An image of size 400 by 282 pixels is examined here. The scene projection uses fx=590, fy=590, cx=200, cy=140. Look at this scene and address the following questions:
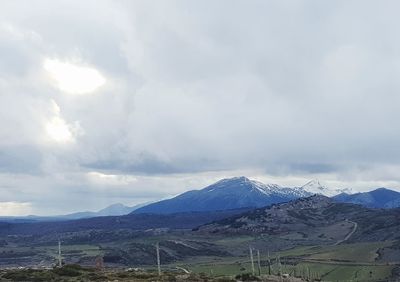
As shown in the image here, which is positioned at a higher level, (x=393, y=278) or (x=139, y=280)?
(x=139, y=280)

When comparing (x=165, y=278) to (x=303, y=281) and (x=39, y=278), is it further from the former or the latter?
(x=303, y=281)

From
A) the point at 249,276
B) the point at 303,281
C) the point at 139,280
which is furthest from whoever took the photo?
the point at 303,281

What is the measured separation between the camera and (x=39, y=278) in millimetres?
88000

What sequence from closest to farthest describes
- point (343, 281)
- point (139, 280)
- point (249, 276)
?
1. point (139, 280)
2. point (249, 276)
3. point (343, 281)

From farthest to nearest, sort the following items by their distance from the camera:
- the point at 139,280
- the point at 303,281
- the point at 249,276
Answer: the point at 303,281, the point at 249,276, the point at 139,280

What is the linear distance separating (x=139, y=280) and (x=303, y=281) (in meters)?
45.9

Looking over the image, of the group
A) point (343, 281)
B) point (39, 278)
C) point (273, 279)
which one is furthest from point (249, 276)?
point (343, 281)

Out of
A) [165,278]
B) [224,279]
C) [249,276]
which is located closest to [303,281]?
[249,276]

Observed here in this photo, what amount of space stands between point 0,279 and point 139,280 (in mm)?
21356

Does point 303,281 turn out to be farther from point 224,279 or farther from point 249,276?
point 224,279

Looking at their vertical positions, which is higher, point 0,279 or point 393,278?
point 0,279

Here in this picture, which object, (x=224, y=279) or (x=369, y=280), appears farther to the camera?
(x=369, y=280)

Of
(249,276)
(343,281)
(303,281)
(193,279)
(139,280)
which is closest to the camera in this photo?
(139,280)

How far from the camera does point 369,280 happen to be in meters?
193
